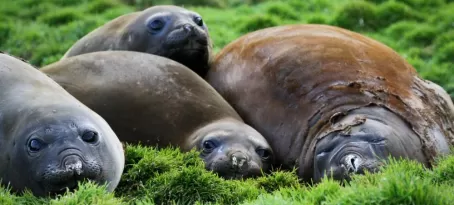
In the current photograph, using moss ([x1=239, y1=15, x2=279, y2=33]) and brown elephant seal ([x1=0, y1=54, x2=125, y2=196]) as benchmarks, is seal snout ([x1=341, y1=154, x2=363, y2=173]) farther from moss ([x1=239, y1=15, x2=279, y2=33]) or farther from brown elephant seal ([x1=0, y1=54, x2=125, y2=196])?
moss ([x1=239, y1=15, x2=279, y2=33])

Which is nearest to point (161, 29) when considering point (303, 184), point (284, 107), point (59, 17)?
Result: point (284, 107)

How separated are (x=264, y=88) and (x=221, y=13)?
8746mm

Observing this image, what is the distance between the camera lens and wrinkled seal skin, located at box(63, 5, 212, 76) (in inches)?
360

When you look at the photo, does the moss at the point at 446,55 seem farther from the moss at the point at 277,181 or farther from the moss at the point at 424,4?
the moss at the point at 277,181

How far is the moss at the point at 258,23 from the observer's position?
1530 cm

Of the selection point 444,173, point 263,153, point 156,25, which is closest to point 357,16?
point 156,25

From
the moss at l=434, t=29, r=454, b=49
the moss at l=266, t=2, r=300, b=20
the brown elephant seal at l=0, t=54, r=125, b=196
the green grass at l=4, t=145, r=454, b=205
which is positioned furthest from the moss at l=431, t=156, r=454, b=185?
the moss at l=266, t=2, r=300, b=20

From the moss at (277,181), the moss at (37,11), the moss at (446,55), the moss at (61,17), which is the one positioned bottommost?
the moss at (37,11)

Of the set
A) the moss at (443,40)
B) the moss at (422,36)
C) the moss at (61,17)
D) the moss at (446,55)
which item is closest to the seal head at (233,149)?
the moss at (446,55)

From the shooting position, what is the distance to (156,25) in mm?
Answer: 9383

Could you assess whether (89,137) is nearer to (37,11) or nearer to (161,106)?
(161,106)

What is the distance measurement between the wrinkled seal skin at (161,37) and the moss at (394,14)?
686 centimetres

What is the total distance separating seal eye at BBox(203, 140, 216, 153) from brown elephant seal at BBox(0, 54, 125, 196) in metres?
1.01

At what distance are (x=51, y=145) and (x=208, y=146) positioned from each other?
5.99ft
